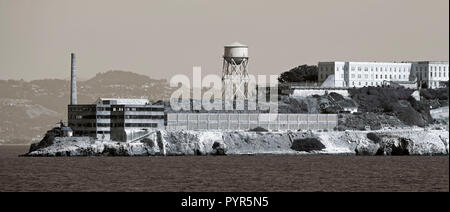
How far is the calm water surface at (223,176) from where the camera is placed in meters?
98.8

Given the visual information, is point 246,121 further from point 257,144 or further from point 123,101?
point 123,101

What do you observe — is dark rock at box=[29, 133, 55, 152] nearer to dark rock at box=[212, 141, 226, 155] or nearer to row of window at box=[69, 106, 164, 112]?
row of window at box=[69, 106, 164, 112]

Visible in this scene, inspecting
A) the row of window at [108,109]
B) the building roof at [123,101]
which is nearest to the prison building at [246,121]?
the row of window at [108,109]

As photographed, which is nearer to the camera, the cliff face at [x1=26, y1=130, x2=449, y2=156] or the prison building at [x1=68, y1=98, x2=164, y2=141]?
the cliff face at [x1=26, y1=130, x2=449, y2=156]

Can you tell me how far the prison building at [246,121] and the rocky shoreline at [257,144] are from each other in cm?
834

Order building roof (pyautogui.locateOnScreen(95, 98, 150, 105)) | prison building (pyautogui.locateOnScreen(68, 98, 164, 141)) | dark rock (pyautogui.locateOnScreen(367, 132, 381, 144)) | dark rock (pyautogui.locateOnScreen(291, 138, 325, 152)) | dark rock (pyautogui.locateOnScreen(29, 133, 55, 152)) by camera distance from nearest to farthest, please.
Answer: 1. dark rock (pyautogui.locateOnScreen(29, 133, 55, 152))
2. prison building (pyautogui.locateOnScreen(68, 98, 164, 141))
3. dark rock (pyautogui.locateOnScreen(291, 138, 325, 152))
4. dark rock (pyautogui.locateOnScreen(367, 132, 381, 144))
5. building roof (pyautogui.locateOnScreen(95, 98, 150, 105))

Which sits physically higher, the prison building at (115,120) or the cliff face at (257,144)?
the prison building at (115,120)

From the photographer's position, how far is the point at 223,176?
114 metres

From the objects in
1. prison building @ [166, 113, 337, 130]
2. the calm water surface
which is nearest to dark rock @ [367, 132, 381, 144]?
prison building @ [166, 113, 337, 130]

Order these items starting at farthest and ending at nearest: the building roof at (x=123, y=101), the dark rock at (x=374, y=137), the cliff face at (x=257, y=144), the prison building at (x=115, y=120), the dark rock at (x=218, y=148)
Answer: the building roof at (x=123, y=101) → the dark rock at (x=374, y=137) → the prison building at (x=115, y=120) → the dark rock at (x=218, y=148) → the cliff face at (x=257, y=144)

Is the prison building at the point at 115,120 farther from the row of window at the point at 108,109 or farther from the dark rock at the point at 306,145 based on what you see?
the dark rock at the point at 306,145

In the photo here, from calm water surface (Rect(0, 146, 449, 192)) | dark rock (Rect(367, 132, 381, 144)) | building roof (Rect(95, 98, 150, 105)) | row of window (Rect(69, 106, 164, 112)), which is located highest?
building roof (Rect(95, 98, 150, 105))

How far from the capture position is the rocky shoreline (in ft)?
570
